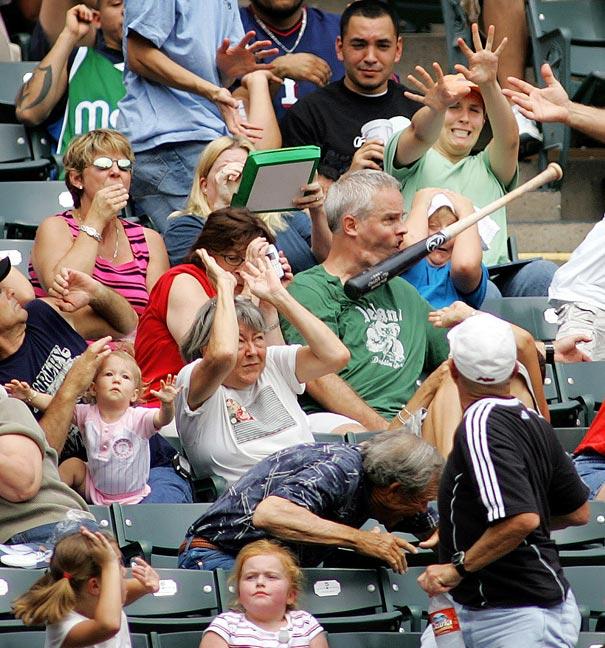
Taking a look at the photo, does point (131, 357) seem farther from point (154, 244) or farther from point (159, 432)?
point (154, 244)

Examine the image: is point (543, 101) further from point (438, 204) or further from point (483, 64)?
point (438, 204)

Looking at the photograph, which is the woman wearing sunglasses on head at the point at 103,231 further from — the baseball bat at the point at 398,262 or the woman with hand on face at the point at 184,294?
the baseball bat at the point at 398,262

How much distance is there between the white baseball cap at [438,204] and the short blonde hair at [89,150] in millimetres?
1185

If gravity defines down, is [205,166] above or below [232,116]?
below

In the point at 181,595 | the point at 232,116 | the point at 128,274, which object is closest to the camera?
the point at 181,595

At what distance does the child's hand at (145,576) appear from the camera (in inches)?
169

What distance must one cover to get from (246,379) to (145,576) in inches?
49.1

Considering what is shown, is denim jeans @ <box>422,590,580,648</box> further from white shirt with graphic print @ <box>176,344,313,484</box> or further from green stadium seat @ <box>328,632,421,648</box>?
white shirt with graphic print @ <box>176,344,313,484</box>

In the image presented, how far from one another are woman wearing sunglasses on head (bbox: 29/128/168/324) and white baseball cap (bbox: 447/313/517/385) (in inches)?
83.1

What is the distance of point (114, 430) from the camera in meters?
5.48

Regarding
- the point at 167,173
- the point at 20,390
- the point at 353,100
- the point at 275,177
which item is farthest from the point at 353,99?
the point at 20,390

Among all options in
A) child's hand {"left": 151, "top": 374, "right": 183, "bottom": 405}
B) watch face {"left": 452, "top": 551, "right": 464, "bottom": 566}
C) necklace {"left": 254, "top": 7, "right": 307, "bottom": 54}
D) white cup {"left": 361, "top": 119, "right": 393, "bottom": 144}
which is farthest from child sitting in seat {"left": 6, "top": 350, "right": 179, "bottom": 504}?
necklace {"left": 254, "top": 7, "right": 307, "bottom": 54}

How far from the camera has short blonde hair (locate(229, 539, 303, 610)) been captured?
15.0 ft

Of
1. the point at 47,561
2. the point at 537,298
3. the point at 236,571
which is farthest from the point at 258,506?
the point at 537,298
